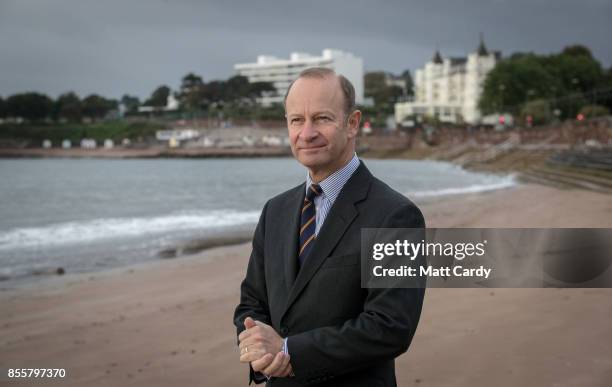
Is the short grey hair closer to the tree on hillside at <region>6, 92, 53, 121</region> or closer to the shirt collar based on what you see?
the shirt collar

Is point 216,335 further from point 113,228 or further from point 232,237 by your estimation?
point 113,228

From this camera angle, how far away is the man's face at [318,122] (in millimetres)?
2363

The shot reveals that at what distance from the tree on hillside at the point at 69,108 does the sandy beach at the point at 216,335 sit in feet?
567

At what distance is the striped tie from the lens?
240cm

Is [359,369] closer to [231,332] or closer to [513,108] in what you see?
[231,332]

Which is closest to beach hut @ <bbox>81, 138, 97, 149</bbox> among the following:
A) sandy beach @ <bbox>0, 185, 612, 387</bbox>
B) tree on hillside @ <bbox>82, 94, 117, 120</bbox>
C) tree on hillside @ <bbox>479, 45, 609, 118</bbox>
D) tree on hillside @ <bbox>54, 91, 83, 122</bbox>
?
tree on hillside @ <bbox>54, 91, 83, 122</bbox>

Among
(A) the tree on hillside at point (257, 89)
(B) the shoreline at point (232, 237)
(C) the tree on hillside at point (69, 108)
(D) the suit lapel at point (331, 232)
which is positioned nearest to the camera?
(D) the suit lapel at point (331, 232)

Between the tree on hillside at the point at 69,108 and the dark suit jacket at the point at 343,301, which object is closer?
the dark suit jacket at the point at 343,301

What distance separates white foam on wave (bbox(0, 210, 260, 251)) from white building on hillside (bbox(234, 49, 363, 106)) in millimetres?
134020

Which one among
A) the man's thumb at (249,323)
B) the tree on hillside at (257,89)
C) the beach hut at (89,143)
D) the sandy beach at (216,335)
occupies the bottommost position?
the beach hut at (89,143)

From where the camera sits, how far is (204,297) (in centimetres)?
927

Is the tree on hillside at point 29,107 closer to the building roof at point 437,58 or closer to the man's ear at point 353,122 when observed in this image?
the building roof at point 437,58

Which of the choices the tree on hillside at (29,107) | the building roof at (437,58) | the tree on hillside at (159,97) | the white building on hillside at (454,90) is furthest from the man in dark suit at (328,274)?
the tree on hillside at (159,97)

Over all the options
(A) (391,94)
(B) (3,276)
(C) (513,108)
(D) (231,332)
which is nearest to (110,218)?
(B) (3,276)
